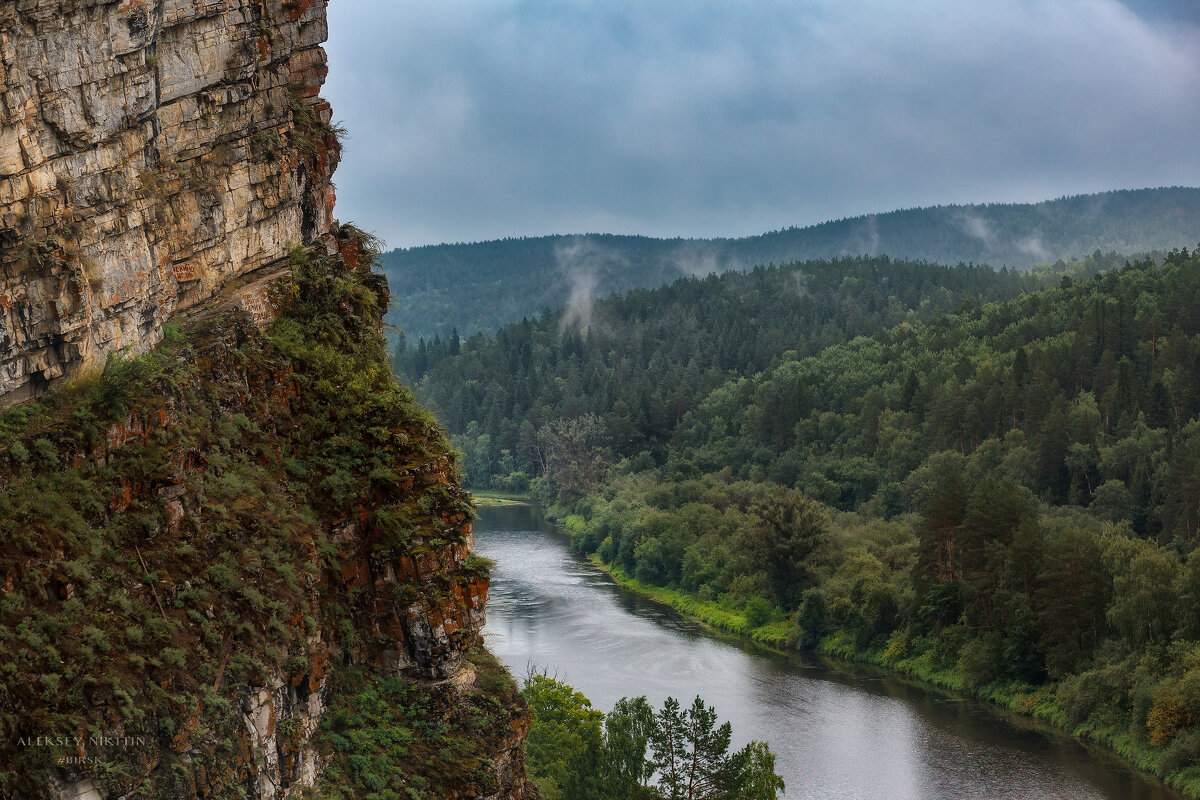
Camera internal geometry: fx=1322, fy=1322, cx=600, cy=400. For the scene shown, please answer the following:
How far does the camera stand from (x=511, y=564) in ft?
291

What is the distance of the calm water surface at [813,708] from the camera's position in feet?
156

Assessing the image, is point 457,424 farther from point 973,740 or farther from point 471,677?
point 471,677

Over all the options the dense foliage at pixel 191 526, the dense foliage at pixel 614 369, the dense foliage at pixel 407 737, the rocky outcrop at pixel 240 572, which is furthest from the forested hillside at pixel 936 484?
the dense foliage at pixel 191 526

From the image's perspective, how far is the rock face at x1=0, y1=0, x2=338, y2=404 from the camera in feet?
58.1

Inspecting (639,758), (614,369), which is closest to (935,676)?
(639,758)

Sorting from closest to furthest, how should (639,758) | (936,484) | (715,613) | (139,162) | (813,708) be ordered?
(139,162) < (639,758) < (813,708) < (936,484) < (715,613)

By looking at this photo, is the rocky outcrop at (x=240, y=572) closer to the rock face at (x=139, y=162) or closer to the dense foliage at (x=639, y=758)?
the rock face at (x=139, y=162)

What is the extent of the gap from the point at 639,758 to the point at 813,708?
2024 cm

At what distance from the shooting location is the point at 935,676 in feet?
203

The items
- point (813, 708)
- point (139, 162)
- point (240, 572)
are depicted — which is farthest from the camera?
point (813, 708)

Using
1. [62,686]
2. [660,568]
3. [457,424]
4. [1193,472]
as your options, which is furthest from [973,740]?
[457,424]

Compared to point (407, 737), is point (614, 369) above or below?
above

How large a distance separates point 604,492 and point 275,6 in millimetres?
89870

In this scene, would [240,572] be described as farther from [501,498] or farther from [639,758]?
[501,498]
